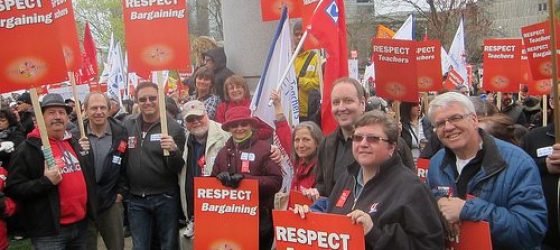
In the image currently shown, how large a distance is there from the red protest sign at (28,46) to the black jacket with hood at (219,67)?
3.15 meters

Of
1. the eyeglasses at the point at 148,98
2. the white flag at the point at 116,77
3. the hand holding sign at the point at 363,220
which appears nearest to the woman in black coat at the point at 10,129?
the eyeglasses at the point at 148,98

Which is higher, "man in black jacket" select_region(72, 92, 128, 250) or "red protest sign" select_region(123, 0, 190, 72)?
"red protest sign" select_region(123, 0, 190, 72)

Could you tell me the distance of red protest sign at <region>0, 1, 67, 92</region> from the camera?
5.21 metres

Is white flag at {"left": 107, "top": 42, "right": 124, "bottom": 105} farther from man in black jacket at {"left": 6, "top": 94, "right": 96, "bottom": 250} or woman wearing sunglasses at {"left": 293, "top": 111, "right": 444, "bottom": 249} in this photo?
woman wearing sunglasses at {"left": 293, "top": 111, "right": 444, "bottom": 249}

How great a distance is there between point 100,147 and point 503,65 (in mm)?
6592

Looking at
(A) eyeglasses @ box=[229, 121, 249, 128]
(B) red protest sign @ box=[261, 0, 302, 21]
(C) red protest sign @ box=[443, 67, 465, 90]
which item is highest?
(B) red protest sign @ box=[261, 0, 302, 21]

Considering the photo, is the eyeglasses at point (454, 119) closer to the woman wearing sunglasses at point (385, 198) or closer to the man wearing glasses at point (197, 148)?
the woman wearing sunglasses at point (385, 198)

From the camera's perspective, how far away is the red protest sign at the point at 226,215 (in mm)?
5430

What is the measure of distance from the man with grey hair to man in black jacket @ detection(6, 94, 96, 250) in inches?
122

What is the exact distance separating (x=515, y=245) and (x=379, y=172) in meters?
0.85

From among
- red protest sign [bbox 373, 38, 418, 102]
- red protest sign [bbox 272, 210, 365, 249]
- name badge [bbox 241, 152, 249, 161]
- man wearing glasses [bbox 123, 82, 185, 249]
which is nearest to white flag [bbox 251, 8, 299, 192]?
name badge [bbox 241, 152, 249, 161]

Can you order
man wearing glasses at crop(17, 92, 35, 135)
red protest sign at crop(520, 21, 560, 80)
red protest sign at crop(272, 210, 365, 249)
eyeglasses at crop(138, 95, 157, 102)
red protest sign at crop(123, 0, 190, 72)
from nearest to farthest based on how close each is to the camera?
1. red protest sign at crop(272, 210, 365, 249)
2. red protest sign at crop(123, 0, 190, 72)
3. eyeglasses at crop(138, 95, 157, 102)
4. red protest sign at crop(520, 21, 560, 80)
5. man wearing glasses at crop(17, 92, 35, 135)

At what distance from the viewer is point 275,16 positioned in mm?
7855

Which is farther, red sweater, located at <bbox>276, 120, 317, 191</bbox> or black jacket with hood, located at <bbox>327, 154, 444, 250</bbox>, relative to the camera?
red sweater, located at <bbox>276, 120, 317, 191</bbox>
